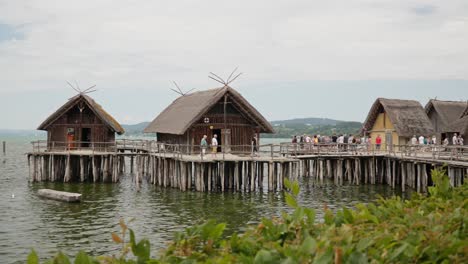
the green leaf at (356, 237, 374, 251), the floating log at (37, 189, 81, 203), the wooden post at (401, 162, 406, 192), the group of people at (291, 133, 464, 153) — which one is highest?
the group of people at (291, 133, 464, 153)

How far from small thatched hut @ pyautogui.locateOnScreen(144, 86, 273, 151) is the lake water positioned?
3.59 m

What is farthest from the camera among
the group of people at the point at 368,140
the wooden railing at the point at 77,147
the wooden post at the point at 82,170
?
the wooden railing at the point at 77,147

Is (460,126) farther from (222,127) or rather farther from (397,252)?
(397,252)

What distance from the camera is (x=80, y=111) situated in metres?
35.2

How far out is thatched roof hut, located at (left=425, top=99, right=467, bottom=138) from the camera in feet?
126

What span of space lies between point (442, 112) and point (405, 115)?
3447mm

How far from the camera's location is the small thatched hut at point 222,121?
30328 mm

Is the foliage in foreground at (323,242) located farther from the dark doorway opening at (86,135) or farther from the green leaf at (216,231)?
the dark doorway opening at (86,135)

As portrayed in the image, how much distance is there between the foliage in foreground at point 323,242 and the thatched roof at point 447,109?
116 feet

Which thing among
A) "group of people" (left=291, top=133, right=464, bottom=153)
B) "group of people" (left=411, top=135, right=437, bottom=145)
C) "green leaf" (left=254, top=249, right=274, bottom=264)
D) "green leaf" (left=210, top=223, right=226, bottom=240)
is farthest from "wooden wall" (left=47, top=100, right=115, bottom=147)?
"green leaf" (left=254, top=249, right=274, bottom=264)

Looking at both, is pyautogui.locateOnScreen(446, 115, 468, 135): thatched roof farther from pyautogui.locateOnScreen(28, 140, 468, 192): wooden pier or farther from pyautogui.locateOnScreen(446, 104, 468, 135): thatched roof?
pyautogui.locateOnScreen(28, 140, 468, 192): wooden pier

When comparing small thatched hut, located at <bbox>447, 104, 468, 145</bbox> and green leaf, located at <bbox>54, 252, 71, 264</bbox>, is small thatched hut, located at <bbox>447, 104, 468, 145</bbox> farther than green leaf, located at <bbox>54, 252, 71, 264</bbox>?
Yes

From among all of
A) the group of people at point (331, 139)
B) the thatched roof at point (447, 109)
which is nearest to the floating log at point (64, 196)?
the group of people at point (331, 139)

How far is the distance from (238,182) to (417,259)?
25.8m
